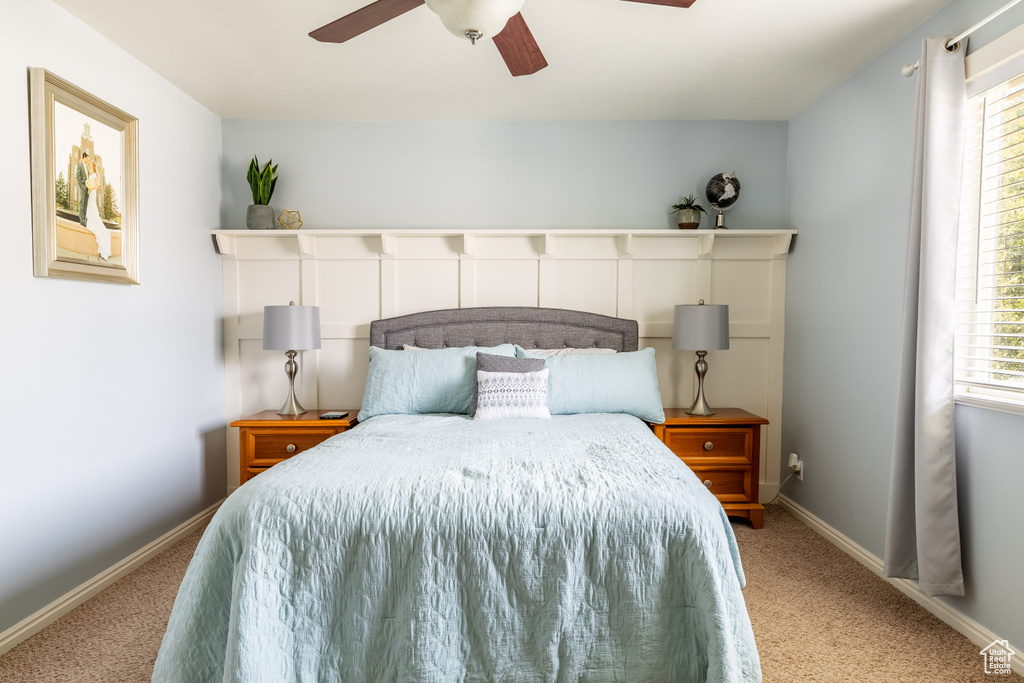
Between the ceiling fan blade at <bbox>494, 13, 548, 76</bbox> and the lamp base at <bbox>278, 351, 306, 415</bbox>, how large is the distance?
215 cm

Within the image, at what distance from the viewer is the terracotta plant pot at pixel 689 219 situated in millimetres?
3469

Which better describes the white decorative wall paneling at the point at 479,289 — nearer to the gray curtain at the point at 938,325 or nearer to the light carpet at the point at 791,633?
the light carpet at the point at 791,633

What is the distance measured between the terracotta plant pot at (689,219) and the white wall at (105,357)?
2.97 m

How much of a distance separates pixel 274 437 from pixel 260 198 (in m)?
1.50

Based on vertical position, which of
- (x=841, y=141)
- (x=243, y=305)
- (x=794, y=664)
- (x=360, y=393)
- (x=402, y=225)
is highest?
(x=841, y=141)

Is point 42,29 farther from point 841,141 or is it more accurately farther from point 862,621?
point 862,621

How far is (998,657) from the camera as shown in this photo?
1.91 meters

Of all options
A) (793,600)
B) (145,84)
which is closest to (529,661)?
(793,600)

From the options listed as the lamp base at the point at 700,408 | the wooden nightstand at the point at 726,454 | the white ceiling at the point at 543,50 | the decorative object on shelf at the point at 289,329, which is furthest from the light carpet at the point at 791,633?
the white ceiling at the point at 543,50

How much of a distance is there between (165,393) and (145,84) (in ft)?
5.26

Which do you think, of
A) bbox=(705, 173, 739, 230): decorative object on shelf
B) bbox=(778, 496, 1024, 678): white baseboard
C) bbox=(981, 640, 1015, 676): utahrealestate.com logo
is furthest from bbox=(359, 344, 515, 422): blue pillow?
bbox=(981, 640, 1015, 676): utahrealestate.com logo

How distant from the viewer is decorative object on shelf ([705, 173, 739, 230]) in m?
3.48

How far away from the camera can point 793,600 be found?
93.0 inches

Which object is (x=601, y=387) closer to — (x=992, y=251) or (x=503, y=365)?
(x=503, y=365)
